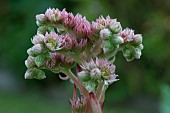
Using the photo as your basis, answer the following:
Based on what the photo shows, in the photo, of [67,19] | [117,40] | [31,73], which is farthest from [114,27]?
[31,73]

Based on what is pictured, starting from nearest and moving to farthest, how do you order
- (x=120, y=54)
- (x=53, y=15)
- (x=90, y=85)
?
(x=90, y=85) < (x=53, y=15) < (x=120, y=54)

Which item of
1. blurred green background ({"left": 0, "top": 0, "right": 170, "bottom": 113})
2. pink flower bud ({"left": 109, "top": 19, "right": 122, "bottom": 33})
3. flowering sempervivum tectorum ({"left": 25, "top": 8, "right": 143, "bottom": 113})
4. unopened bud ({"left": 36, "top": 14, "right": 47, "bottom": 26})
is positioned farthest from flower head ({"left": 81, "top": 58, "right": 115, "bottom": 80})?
blurred green background ({"left": 0, "top": 0, "right": 170, "bottom": 113})

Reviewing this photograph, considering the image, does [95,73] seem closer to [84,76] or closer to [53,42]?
[84,76]

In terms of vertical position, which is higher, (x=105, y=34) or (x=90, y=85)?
(x=105, y=34)

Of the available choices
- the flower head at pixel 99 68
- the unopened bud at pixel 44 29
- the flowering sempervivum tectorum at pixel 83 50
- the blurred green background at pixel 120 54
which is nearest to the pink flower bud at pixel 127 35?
the flowering sempervivum tectorum at pixel 83 50

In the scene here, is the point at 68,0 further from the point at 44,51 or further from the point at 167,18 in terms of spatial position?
the point at 44,51

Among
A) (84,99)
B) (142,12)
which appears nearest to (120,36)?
(84,99)
